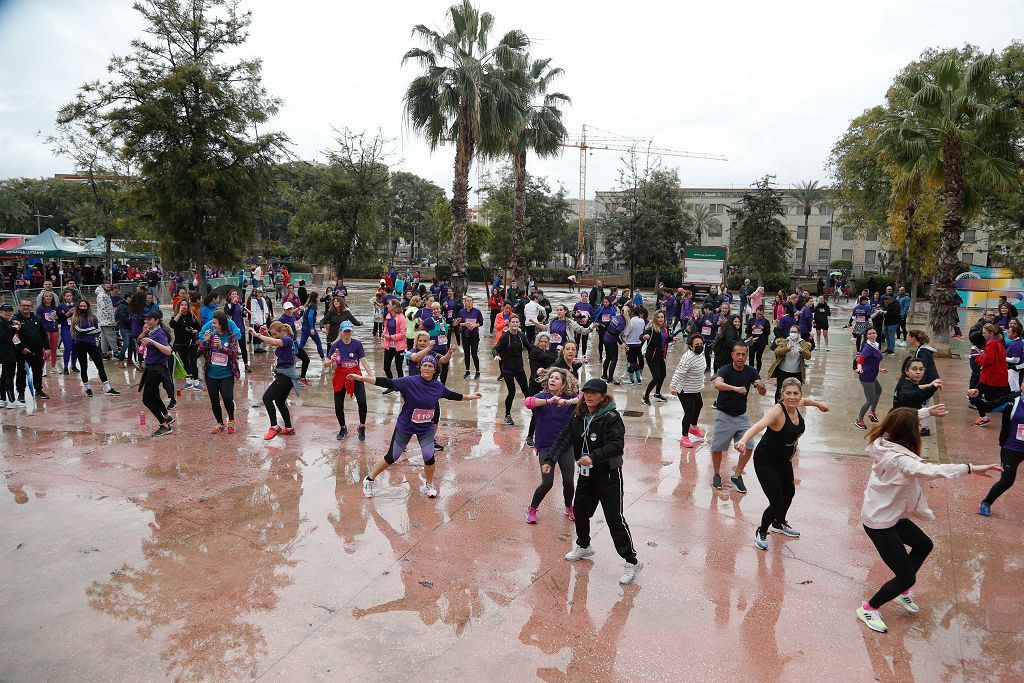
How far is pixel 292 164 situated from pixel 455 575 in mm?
19053

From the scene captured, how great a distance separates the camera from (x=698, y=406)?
9086 millimetres

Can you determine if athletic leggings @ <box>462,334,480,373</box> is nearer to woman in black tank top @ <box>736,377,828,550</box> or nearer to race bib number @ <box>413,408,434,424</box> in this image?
race bib number @ <box>413,408,434,424</box>

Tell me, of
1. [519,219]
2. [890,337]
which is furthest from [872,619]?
[519,219]

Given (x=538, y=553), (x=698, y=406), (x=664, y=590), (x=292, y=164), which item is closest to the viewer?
(x=664, y=590)

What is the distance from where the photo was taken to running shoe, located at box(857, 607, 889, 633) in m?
4.67

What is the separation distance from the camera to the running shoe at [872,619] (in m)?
4.67

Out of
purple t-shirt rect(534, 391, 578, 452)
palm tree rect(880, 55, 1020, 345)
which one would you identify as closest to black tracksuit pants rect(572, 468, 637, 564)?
purple t-shirt rect(534, 391, 578, 452)

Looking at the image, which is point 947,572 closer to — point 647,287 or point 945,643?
point 945,643

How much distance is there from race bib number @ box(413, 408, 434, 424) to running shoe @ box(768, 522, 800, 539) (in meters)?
3.42

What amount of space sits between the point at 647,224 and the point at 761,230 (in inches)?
259

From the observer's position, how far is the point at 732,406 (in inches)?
294

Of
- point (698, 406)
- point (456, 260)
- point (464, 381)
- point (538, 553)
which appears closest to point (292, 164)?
point (456, 260)

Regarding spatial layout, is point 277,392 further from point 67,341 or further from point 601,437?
point 67,341

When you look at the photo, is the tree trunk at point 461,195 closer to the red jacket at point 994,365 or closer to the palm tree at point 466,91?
the palm tree at point 466,91
